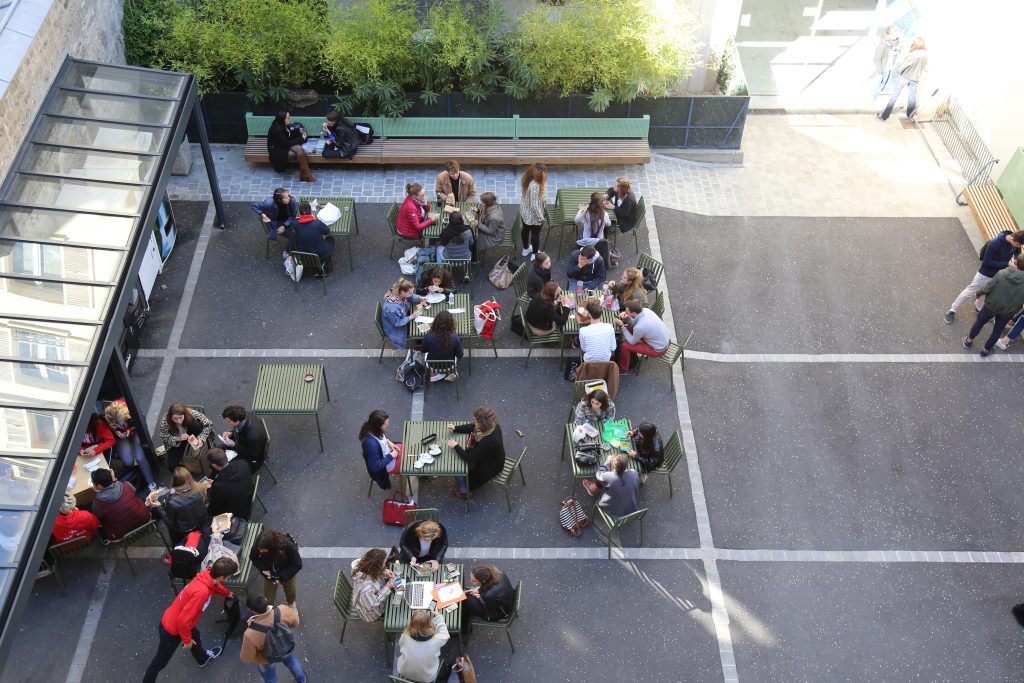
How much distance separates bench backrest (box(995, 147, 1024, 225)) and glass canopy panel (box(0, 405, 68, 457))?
13.3m

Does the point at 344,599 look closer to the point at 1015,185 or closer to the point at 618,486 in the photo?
the point at 618,486

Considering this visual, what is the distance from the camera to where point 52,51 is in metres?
11.6

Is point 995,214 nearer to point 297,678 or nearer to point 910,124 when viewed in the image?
point 910,124

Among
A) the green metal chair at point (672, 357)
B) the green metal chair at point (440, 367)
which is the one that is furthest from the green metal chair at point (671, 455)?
the green metal chair at point (440, 367)

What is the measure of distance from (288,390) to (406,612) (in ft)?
10.8

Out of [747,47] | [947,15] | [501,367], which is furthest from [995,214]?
[501,367]

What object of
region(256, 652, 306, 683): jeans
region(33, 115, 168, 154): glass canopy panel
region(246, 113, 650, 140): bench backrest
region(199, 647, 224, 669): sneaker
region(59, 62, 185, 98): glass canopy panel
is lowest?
region(199, 647, 224, 669): sneaker

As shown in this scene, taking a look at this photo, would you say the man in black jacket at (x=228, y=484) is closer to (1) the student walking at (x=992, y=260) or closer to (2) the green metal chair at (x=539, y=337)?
(2) the green metal chair at (x=539, y=337)

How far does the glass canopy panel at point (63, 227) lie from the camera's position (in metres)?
9.89

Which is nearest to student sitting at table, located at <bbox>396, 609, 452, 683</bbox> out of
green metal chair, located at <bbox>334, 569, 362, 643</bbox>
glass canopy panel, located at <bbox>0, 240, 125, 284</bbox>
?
green metal chair, located at <bbox>334, 569, 362, 643</bbox>

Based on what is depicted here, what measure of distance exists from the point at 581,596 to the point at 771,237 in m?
7.11

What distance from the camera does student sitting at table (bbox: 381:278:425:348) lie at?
1159 centimetres

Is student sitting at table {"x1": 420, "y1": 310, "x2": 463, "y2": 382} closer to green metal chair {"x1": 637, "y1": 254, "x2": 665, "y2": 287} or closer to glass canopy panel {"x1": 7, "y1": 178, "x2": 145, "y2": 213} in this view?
green metal chair {"x1": 637, "y1": 254, "x2": 665, "y2": 287}

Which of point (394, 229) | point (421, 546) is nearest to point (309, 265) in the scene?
point (394, 229)
